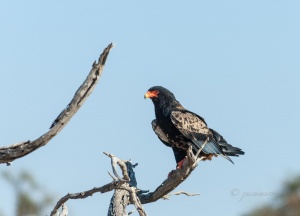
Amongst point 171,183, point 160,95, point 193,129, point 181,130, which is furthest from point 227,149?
point 171,183

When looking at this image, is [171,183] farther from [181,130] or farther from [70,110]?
[70,110]

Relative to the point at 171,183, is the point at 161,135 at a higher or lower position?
higher

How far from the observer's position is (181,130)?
Result: 12203mm

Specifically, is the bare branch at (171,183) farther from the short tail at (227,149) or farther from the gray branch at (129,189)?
the short tail at (227,149)

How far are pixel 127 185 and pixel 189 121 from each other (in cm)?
354

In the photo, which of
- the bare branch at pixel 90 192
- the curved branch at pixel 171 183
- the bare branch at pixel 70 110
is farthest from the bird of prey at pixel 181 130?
the bare branch at pixel 70 110

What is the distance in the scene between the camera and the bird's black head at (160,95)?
41.7 ft

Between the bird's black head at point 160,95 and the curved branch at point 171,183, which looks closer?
the curved branch at point 171,183

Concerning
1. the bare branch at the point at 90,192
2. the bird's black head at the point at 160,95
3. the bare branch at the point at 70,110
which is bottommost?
the bare branch at the point at 90,192

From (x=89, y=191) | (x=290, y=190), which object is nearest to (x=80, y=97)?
(x=89, y=191)

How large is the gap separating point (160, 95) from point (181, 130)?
2.61 ft

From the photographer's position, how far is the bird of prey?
1204 cm

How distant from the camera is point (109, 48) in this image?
22.2 ft

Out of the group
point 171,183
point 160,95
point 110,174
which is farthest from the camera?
point 160,95
